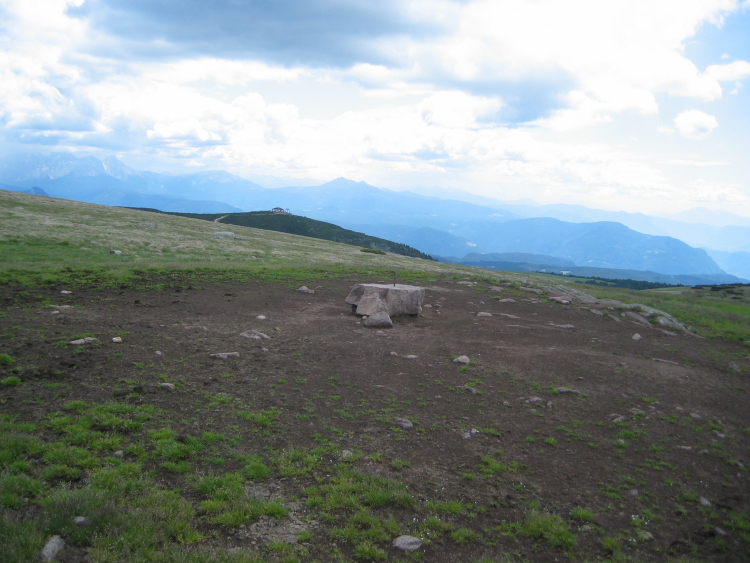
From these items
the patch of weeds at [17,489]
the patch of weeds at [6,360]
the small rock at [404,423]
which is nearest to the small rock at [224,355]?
the patch of weeds at [6,360]

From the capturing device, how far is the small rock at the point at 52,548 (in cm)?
644

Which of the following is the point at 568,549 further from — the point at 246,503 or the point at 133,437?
the point at 133,437

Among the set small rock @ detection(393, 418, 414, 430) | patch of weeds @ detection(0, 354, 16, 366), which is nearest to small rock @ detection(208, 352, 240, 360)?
patch of weeds @ detection(0, 354, 16, 366)

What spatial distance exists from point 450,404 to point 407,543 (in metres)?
7.77

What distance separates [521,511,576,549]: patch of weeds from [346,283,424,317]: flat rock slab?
18.0m

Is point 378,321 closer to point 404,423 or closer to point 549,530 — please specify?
point 404,423

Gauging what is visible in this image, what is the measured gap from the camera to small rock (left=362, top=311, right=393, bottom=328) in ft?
83.9

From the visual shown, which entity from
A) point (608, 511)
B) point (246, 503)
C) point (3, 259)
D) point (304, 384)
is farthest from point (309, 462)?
point (3, 259)

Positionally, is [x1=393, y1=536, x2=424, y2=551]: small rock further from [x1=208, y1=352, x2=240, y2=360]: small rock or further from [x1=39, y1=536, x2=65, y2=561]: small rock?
[x1=208, y1=352, x2=240, y2=360]: small rock

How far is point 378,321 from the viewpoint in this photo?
1013 inches

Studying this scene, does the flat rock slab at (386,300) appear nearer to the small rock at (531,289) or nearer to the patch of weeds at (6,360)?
the patch of weeds at (6,360)

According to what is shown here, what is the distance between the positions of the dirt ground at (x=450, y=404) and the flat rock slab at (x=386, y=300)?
166 cm

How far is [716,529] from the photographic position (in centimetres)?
1009

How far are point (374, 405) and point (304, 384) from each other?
9.96ft
